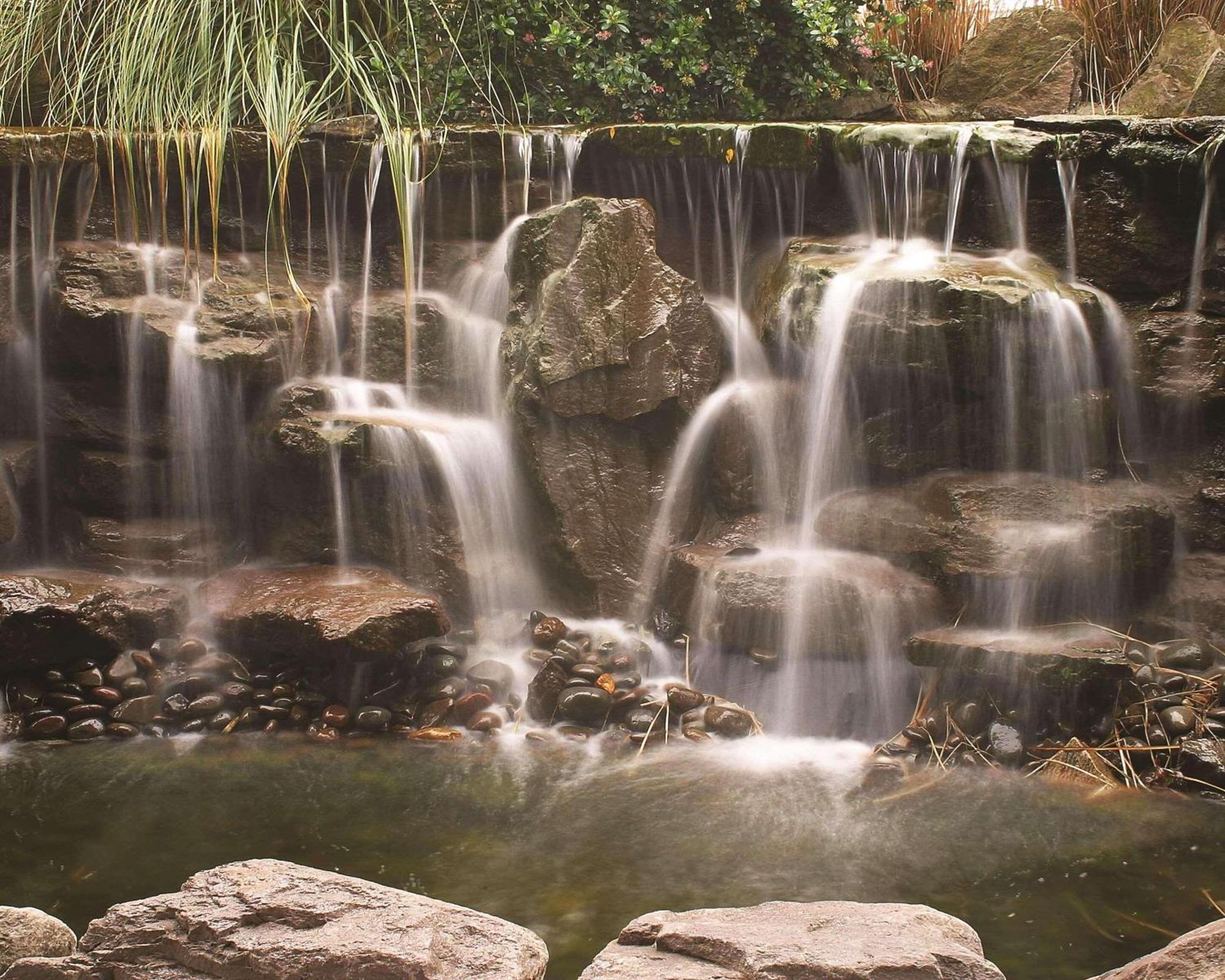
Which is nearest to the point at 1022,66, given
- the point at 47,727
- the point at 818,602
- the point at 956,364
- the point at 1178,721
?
the point at 956,364

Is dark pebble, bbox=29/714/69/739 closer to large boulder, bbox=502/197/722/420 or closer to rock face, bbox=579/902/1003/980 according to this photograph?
large boulder, bbox=502/197/722/420

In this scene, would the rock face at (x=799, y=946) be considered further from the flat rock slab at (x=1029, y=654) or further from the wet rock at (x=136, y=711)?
the wet rock at (x=136, y=711)

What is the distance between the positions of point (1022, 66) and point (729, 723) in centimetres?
573

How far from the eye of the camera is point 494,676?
5734 mm

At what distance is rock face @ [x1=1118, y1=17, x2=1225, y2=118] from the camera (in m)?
7.67

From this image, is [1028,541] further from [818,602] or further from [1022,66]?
[1022,66]

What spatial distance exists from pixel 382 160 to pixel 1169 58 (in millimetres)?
5283

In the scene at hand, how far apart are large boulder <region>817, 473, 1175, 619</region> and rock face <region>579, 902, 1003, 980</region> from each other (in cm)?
306

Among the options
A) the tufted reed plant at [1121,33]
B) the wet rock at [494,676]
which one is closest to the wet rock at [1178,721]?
the wet rock at [494,676]

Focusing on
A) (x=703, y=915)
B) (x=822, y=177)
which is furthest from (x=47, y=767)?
(x=822, y=177)

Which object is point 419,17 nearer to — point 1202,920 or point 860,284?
point 860,284

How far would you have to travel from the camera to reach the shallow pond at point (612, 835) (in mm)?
3787

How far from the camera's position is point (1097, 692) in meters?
5.09

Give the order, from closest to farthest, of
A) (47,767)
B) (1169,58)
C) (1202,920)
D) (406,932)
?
(406,932) < (1202,920) < (47,767) < (1169,58)
